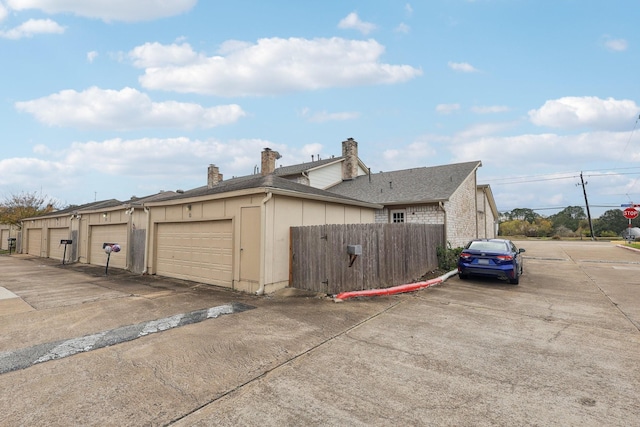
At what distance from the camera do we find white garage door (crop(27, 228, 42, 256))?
73.5ft

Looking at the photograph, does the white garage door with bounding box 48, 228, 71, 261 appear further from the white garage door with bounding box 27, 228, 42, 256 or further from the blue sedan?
the blue sedan

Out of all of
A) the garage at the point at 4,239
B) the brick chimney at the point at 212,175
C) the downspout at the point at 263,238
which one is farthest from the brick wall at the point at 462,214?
the garage at the point at 4,239

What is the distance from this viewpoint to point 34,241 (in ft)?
76.3

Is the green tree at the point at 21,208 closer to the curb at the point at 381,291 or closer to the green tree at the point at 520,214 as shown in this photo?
the curb at the point at 381,291

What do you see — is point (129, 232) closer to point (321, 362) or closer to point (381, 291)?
point (381, 291)

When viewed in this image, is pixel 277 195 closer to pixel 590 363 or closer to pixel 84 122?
pixel 590 363

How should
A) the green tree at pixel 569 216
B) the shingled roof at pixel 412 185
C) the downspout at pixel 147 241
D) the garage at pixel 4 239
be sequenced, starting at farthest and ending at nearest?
the green tree at pixel 569 216 < the garage at pixel 4 239 < the shingled roof at pixel 412 185 < the downspout at pixel 147 241

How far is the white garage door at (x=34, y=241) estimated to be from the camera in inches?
882

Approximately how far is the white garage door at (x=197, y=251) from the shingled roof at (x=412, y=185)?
894 centimetres

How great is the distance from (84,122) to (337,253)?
1715 centimetres

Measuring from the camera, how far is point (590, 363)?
12.8 ft

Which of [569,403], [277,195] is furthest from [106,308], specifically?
[569,403]

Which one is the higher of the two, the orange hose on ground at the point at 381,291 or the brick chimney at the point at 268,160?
the brick chimney at the point at 268,160

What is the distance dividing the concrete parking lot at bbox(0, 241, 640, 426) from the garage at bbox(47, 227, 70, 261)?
47.6 ft
